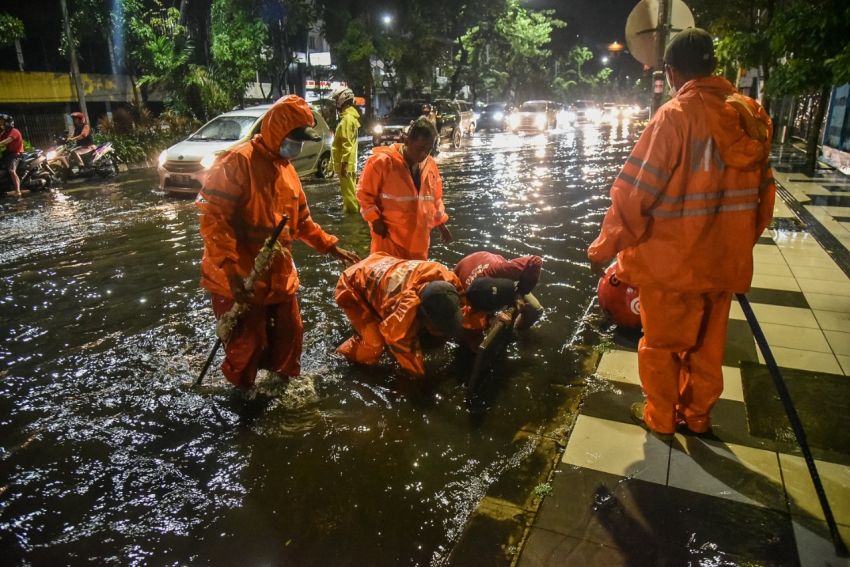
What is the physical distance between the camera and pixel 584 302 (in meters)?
5.41

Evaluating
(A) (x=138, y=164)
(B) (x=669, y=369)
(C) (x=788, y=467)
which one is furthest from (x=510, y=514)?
(A) (x=138, y=164)

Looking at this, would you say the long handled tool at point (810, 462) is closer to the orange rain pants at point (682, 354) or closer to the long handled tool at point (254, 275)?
the orange rain pants at point (682, 354)

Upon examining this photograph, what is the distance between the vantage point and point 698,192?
8.70ft

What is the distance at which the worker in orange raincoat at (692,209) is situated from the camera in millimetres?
2623

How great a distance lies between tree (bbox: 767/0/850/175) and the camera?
22.5 feet

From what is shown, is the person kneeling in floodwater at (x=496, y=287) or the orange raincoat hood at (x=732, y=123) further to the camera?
the person kneeling in floodwater at (x=496, y=287)

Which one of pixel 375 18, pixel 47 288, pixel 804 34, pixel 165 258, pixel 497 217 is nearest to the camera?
pixel 47 288

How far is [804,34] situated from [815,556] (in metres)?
7.90

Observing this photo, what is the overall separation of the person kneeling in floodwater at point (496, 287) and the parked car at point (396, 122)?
15.9 metres

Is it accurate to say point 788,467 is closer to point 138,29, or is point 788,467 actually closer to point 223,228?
point 223,228

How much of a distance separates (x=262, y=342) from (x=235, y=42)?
19.7m

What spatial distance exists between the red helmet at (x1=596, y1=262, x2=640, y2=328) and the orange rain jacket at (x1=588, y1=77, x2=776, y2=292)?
172 centimetres

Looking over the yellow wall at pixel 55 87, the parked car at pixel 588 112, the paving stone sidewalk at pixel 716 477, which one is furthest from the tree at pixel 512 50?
the paving stone sidewalk at pixel 716 477

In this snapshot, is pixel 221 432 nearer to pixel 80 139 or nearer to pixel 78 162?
pixel 78 162
